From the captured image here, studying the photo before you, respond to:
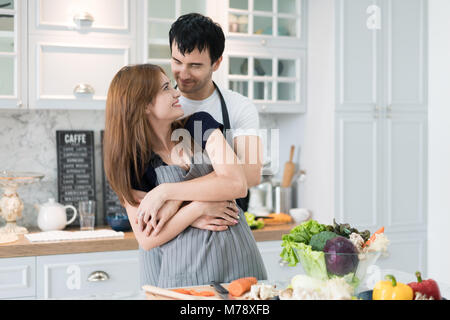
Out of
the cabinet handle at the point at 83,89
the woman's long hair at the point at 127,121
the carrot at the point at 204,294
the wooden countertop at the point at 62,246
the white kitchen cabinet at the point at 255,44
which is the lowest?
the wooden countertop at the point at 62,246

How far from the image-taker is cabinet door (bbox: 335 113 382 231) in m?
3.01

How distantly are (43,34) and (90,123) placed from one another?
64cm

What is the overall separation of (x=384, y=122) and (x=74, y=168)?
1.89 metres

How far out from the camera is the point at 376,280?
4.10 ft

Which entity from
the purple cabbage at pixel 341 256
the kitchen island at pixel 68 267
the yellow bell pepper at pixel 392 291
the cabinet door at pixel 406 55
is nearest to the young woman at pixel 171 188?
the purple cabbage at pixel 341 256

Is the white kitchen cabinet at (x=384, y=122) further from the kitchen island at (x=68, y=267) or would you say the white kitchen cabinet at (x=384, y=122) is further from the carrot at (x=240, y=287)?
the carrot at (x=240, y=287)

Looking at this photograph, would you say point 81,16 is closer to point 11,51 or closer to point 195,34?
point 11,51

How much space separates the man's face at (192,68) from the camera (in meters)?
1.77

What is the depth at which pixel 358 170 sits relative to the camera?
3043mm

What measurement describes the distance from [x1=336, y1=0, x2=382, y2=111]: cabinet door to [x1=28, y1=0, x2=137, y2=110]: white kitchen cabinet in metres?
1.19

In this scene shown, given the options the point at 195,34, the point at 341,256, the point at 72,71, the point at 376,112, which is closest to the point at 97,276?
the point at 72,71

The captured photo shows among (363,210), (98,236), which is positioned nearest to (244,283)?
(98,236)

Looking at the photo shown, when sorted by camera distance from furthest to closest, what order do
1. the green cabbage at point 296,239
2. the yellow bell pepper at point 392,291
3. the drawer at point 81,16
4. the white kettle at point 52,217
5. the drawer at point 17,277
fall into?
the white kettle at point 52,217 → the drawer at point 81,16 → the drawer at point 17,277 → the green cabbage at point 296,239 → the yellow bell pepper at point 392,291

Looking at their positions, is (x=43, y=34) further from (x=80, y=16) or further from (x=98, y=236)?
(x=98, y=236)
